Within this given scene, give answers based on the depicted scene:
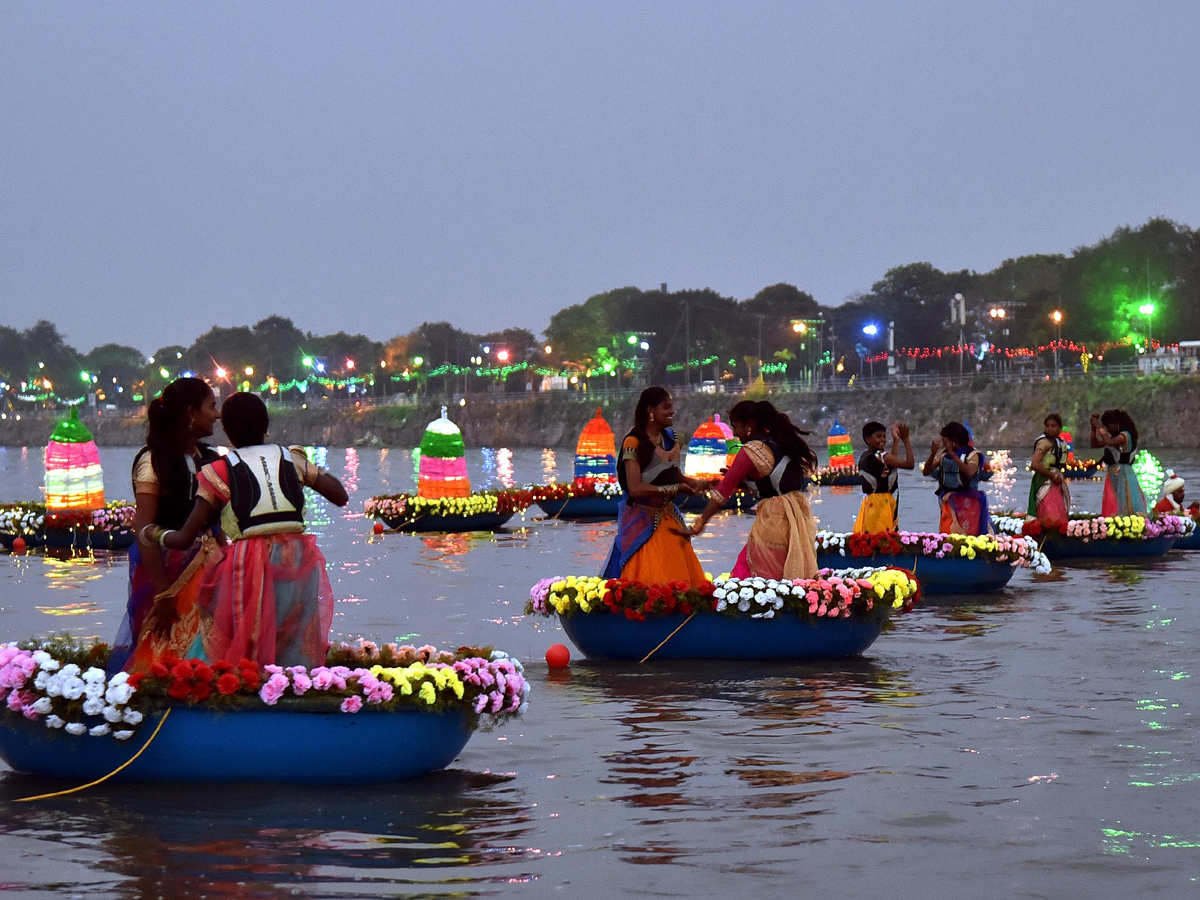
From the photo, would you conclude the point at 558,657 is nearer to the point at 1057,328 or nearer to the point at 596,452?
the point at 596,452

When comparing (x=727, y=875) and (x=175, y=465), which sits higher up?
(x=175, y=465)

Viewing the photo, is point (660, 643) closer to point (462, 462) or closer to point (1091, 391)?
point (462, 462)

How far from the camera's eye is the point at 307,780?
29.7 ft

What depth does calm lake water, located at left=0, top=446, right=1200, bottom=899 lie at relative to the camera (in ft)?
24.2

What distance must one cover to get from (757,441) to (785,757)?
3750 mm

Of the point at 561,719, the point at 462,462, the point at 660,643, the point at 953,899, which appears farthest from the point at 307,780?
the point at 462,462

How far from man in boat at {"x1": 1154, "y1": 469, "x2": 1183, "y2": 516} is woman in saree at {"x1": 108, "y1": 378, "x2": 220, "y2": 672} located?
17669 mm

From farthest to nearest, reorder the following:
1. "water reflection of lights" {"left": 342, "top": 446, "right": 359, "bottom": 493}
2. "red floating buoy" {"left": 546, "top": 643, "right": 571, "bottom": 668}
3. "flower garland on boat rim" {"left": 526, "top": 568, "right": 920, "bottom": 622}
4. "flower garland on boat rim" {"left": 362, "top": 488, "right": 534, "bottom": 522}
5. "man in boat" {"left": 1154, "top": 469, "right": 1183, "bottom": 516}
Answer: "water reflection of lights" {"left": 342, "top": 446, "right": 359, "bottom": 493} → "flower garland on boat rim" {"left": 362, "top": 488, "right": 534, "bottom": 522} → "man in boat" {"left": 1154, "top": 469, "right": 1183, "bottom": 516} → "red floating buoy" {"left": 546, "top": 643, "right": 571, "bottom": 668} → "flower garland on boat rim" {"left": 526, "top": 568, "right": 920, "bottom": 622}

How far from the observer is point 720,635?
1351 centimetres

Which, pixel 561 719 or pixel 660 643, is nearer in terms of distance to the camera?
pixel 561 719

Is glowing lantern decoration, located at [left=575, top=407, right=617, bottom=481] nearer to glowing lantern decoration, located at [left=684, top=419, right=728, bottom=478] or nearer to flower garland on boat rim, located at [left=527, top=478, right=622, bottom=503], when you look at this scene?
flower garland on boat rim, located at [left=527, top=478, right=622, bottom=503]

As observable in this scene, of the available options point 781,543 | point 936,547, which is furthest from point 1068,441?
point 781,543

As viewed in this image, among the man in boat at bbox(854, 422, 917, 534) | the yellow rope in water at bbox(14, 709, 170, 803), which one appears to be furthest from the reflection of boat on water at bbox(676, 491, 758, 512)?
the yellow rope in water at bbox(14, 709, 170, 803)

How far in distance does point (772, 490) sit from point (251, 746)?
5.63 metres
